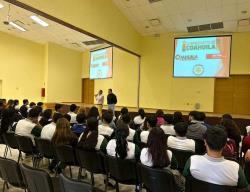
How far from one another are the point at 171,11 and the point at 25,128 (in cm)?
659

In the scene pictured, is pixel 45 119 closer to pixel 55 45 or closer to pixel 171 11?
pixel 171 11

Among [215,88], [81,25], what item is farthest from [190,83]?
[81,25]

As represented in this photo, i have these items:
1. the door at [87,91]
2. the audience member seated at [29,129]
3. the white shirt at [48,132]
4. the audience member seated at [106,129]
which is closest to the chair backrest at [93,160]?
the audience member seated at [106,129]

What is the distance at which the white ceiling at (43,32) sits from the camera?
900 cm

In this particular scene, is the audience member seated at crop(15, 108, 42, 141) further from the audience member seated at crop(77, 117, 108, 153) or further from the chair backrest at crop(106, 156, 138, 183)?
the chair backrest at crop(106, 156, 138, 183)

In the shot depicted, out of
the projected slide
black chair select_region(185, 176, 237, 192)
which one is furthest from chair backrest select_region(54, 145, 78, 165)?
the projected slide

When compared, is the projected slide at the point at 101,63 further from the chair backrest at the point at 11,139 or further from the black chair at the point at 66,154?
the black chair at the point at 66,154

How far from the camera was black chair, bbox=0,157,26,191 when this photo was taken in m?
2.18

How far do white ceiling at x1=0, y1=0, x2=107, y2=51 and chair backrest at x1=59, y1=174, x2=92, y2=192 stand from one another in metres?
8.34

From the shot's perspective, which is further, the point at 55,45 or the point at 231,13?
the point at 55,45

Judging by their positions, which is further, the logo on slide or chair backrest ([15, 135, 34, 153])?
the logo on slide

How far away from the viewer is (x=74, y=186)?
167 centimetres

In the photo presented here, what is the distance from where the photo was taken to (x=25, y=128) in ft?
12.6

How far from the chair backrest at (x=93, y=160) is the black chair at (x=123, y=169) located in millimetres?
186
